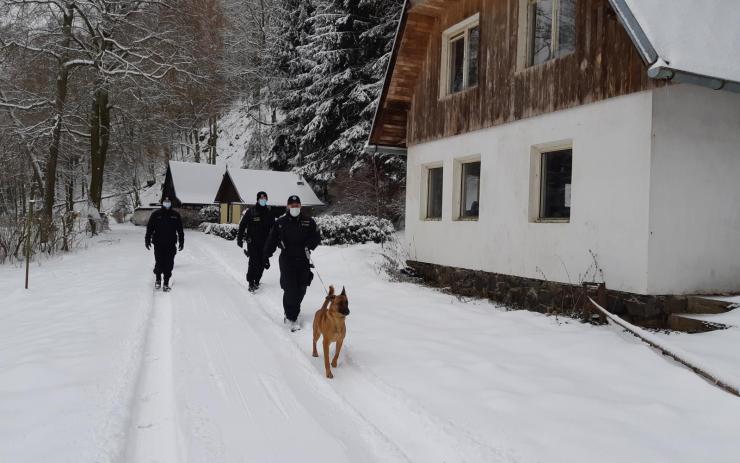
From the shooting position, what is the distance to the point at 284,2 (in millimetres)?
35750

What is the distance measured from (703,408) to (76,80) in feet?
85.6

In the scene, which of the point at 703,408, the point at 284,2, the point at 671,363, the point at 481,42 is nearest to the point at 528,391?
the point at 703,408

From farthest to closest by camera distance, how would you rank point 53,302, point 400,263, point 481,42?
point 400,263
point 481,42
point 53,302

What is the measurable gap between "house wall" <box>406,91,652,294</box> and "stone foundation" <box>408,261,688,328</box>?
6.1 inches

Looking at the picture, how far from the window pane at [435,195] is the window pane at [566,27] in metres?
4.19

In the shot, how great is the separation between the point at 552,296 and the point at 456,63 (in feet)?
19.3

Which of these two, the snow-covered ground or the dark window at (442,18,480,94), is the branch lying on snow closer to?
the snow-covered ground

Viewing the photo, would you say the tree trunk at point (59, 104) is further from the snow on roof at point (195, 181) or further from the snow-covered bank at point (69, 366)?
the snow on roof at point (195, 181)

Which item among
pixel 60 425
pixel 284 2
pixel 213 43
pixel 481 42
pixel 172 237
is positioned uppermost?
pixel 284 2

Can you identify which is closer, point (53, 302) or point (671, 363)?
point (671, 363)

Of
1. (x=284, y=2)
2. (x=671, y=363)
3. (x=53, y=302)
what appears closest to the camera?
(x=671, y=363)

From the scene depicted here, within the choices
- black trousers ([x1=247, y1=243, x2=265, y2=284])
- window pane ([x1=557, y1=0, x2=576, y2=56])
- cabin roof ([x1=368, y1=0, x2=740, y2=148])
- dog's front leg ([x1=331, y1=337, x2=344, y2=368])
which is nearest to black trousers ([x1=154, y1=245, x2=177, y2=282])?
black trousers ([x1=247, y1=243, x2=265, y2=284])

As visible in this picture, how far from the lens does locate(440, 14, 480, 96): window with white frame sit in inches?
427

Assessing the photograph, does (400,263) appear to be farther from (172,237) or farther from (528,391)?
(528,391)
